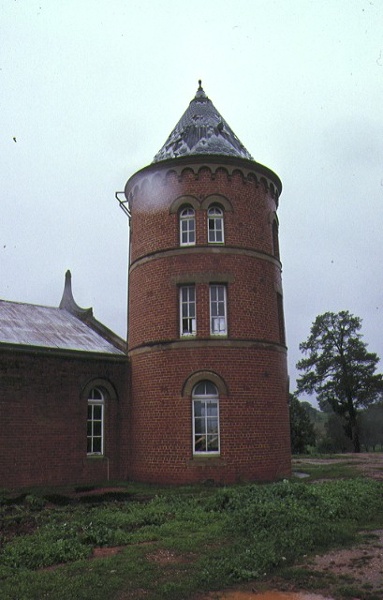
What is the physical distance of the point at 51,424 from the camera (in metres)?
17.3

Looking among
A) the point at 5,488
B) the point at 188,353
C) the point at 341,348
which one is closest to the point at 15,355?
the point at 5,488

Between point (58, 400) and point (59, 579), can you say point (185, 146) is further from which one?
point (59, 579)

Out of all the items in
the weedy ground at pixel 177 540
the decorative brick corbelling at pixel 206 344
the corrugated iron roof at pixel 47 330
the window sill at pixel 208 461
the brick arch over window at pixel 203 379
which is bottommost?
the weedy ground at pixel 177 540

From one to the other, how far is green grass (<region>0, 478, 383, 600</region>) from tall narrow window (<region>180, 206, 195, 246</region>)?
27.7 ft

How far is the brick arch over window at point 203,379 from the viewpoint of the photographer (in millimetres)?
17484

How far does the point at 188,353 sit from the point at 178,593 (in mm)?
11038

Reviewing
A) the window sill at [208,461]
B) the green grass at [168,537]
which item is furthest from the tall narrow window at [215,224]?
the green grass at [168,537]

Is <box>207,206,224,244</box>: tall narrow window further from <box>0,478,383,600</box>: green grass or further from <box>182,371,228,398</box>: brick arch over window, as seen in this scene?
<box>0,478,383,600</box>: green grass

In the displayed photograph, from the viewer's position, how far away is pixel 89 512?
482 inches

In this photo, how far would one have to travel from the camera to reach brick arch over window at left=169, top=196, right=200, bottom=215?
1889 centimetres

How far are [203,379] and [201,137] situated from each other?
8.97m

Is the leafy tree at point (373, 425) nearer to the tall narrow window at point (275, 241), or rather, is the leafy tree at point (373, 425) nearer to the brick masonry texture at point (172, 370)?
the tall narrow window at point (275, 241)

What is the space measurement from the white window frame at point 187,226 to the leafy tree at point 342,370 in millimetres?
34844

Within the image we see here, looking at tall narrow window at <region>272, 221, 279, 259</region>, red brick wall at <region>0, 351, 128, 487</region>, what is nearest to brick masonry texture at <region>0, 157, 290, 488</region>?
red brick wall at <region>0, 351, 128, 487</region>
